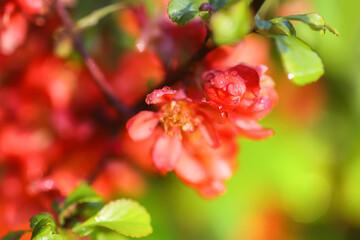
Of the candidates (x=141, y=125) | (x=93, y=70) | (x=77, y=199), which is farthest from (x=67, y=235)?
(x=93, y=70)

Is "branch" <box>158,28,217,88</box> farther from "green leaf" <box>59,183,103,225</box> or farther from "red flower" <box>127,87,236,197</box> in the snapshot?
"green leaf" <box>59,183,103,225</box>

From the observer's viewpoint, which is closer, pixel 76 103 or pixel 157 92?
pixel 157 92

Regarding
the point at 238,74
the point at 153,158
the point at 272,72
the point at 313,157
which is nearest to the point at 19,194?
the point at 153,158

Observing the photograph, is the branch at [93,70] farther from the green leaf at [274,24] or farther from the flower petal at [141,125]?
the green leaf at [274,24]

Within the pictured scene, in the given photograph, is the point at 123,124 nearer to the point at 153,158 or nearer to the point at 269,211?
the point at 153,158

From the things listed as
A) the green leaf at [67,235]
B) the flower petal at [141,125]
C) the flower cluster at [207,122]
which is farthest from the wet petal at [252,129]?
the green leaf at [67,235]
